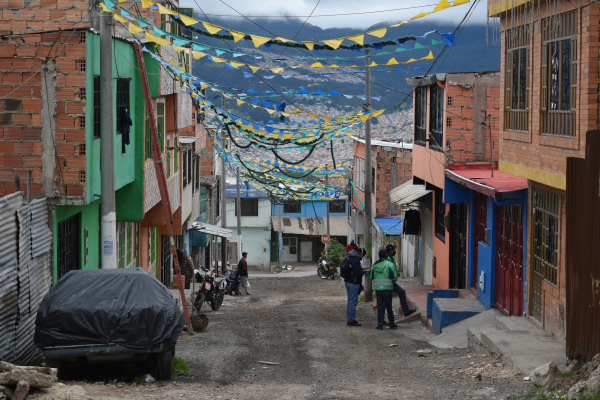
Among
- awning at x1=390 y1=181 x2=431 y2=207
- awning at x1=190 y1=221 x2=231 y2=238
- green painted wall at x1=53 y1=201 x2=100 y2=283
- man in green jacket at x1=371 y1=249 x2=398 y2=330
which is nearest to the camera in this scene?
green painted wall at x1=53 y1=201 x2=100 y2=283

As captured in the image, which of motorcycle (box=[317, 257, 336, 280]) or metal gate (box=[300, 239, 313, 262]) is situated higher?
motorcycle (box=[317, 257, 336, 280])

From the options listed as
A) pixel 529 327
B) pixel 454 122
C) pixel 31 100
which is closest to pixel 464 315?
pixel 529 327

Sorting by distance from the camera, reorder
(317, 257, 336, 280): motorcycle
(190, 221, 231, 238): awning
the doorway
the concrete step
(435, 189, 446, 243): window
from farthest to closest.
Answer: (317, 257, 336, 280): motorcycle < (190, 221, 231, 238): awning < (435, 189, 446, 243): window < the doorway < the concrete step

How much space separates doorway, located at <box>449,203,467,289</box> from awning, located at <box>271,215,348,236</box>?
3350 centimetres

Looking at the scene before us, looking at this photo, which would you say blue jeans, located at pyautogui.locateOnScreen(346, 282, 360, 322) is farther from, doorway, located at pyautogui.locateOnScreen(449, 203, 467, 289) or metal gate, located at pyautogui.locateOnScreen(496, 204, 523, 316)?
doorway, located at pyautogui.locateOnScreen(449, 203, 467, 289)

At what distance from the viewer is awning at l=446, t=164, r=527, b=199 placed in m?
13.2

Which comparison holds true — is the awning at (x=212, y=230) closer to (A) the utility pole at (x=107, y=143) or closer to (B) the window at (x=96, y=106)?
(B) the window at (x=96, y=106)

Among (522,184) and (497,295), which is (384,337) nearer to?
(497,295)

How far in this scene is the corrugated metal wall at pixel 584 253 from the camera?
7996 millimetres

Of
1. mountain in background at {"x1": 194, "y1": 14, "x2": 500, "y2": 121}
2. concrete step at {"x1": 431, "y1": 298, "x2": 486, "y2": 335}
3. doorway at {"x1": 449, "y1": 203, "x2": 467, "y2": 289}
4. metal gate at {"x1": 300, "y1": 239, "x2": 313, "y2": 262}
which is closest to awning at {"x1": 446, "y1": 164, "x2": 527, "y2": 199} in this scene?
doorway at {"x1": 449, "y1": 203, "x2": 467, "y2": 289}

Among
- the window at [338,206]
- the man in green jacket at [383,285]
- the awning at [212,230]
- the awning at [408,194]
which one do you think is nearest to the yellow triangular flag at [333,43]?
the man in green jacket at [383,285]

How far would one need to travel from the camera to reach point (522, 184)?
1365 cm

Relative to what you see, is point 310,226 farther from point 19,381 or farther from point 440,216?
point 19,381

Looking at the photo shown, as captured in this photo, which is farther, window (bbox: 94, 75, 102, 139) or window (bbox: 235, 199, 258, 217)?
window (bbox: 235, 199, 258, 217)
